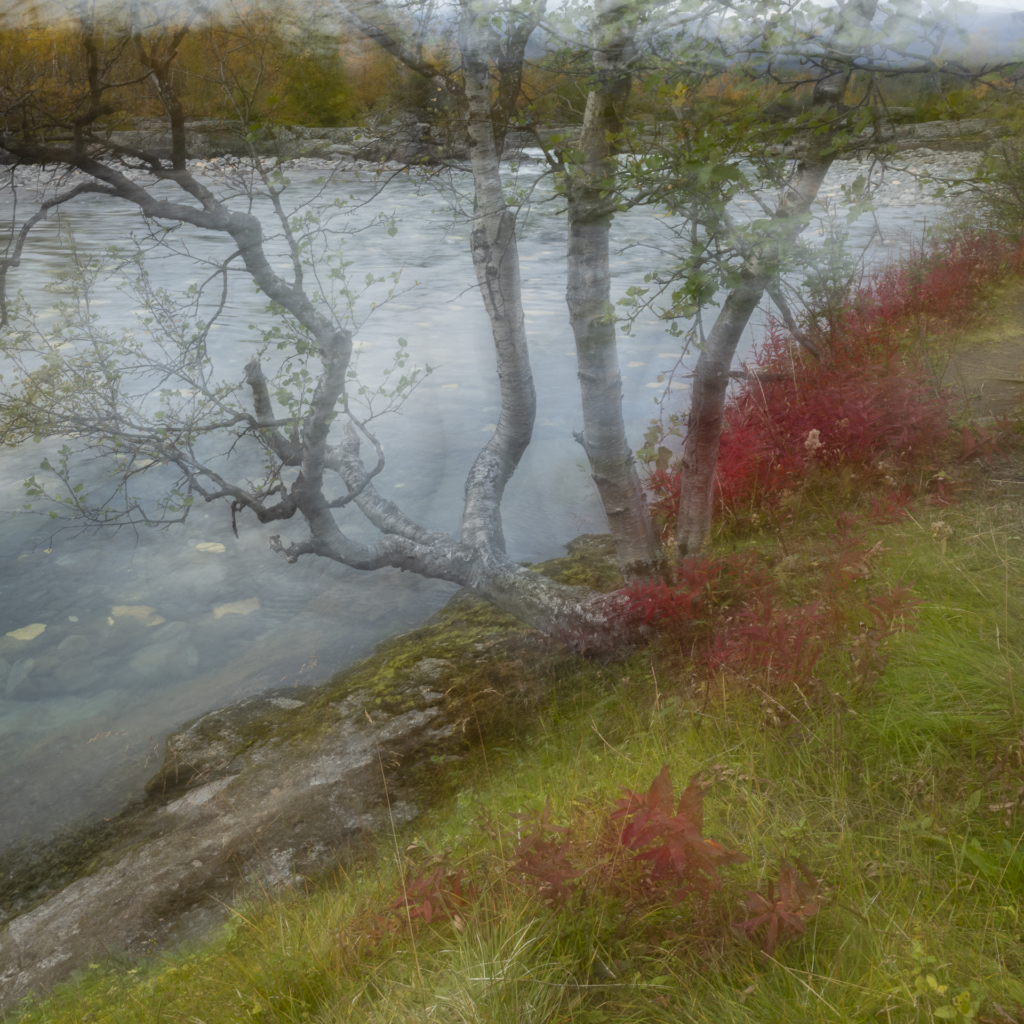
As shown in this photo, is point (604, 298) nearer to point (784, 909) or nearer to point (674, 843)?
point (674, 843)

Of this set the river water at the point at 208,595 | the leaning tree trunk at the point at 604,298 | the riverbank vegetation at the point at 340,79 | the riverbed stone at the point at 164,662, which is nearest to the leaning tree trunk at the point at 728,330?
the riverbank vegetation at the point at 340,79

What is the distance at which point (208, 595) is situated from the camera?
673cm

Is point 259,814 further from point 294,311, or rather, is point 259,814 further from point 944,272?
point 944,272

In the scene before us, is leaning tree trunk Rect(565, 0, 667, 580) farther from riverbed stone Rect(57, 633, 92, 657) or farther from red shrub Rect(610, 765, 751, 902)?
riverbed stone Rect(57, 633, 92, 657)

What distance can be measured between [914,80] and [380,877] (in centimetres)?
374

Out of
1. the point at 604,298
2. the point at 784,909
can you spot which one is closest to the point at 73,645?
the point at 604,298

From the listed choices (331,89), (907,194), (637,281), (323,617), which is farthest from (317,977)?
(907,194)

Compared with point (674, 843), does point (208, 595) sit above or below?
below

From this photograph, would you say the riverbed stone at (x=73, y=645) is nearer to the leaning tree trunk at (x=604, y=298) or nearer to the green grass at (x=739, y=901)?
the green grass at (x=739, y=901)

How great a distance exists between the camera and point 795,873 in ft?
6.43

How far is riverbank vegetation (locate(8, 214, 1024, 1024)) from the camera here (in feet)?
6.04

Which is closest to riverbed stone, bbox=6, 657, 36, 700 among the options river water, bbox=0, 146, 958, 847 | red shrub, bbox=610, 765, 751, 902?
river water, bbox=0, 146, 958, 847

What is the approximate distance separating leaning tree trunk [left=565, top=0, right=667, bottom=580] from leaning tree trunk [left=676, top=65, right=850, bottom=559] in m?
0.29

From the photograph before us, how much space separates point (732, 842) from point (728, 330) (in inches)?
90.8
